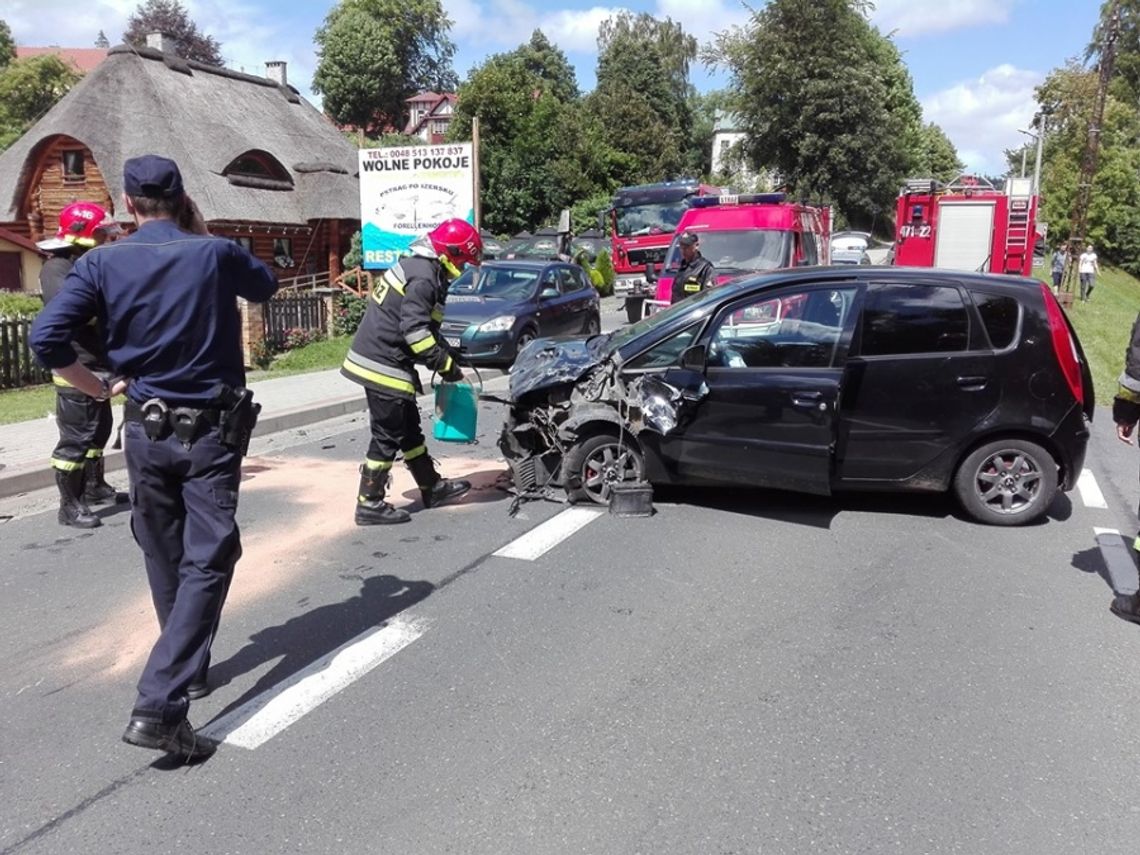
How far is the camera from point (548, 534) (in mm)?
5918

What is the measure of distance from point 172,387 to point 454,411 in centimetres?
309

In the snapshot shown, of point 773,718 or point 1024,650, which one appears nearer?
point 773,718

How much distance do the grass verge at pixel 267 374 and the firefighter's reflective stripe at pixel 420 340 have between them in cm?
584

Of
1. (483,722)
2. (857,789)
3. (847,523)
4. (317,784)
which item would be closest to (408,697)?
(483,722)

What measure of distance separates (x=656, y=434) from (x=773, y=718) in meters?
2.83

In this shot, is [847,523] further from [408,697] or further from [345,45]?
[345,45]

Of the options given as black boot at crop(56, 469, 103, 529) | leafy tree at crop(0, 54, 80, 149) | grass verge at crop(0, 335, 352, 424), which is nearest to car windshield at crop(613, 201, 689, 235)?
grass verge at crop(0, 335, 352, 424)

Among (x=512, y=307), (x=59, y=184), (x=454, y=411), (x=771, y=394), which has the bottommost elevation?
(x=454, y=411)

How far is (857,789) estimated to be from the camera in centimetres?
318

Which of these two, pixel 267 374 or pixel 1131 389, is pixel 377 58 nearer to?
pixel 267 374

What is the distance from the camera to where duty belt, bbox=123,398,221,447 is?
326 cm

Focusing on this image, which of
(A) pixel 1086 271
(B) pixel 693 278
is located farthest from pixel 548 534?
(A) pixel 1086 271

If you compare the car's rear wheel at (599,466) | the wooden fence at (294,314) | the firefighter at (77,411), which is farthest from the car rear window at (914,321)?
the wooden fence at (294,314)

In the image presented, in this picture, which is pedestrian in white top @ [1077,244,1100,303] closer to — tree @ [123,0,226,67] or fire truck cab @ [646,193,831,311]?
fire truck cab @ [646,193,831,311]
